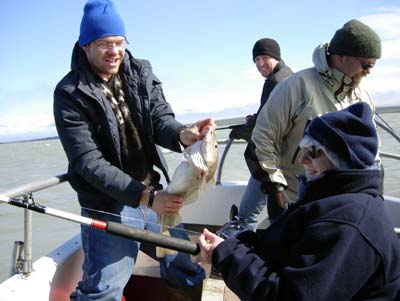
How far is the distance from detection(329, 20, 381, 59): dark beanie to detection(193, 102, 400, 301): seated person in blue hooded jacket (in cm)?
136

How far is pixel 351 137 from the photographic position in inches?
65.2

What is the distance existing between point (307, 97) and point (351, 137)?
5.17 feet

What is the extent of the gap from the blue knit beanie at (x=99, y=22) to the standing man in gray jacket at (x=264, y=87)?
1.80 metres

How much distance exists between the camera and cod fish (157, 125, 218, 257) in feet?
8.45

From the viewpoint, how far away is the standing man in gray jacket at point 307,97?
302 centimetres

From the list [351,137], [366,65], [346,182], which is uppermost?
[366,65]

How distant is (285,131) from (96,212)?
5.04ft

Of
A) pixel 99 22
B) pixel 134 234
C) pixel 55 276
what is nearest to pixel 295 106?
pixel 99 22

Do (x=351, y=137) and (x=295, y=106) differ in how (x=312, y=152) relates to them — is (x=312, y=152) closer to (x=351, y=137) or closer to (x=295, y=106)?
(x=351, y=137)

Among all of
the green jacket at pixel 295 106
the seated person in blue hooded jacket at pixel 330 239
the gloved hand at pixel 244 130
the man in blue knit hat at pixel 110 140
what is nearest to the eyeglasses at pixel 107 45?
the man in blue knit hat at pixel 110 140

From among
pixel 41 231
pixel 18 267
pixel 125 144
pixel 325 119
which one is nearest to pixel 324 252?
pixel 325 119

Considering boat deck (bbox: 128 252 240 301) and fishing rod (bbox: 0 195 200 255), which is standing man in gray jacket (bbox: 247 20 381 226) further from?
fishing rod (bbox: 0 195 200 255)

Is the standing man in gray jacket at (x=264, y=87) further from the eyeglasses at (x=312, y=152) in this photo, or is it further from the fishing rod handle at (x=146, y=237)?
the eyeglasses at (x=312, y=152)

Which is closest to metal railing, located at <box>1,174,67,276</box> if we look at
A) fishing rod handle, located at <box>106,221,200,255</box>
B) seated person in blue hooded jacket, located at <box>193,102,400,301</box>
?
fishing rod handle, located at <box>106,221,200,255</box>
